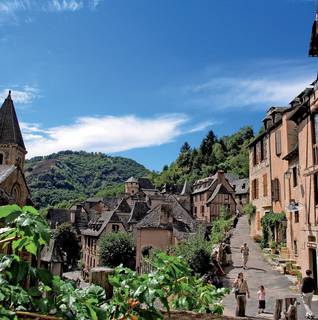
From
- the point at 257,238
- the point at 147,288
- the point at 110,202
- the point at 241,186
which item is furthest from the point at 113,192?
the point at 147,288

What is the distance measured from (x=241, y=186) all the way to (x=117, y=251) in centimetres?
3961

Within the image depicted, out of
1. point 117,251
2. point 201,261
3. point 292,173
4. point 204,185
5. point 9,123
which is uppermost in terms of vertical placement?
point 9,123

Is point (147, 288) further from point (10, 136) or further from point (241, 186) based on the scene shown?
point (241, 186)

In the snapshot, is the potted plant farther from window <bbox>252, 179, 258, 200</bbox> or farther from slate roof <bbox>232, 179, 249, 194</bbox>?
slate roof <bbox>232, 179, 249, 194</bbox>

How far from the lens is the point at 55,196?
186 m

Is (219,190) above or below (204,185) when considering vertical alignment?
below

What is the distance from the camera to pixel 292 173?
2447 centimetres

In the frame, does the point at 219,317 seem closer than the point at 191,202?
Yes

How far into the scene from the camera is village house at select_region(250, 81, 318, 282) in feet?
63.3

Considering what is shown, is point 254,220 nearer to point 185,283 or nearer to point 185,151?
point 185,283

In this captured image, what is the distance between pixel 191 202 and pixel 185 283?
77.3 m

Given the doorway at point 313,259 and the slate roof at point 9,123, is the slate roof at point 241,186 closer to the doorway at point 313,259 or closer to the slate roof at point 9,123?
the slate roof at point 9,123

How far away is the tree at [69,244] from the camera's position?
6278cm

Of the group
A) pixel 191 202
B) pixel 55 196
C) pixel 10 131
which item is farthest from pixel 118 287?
pixel 55 196
